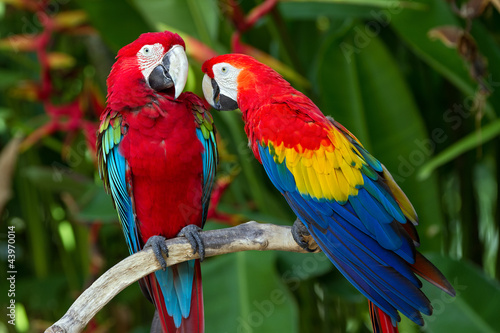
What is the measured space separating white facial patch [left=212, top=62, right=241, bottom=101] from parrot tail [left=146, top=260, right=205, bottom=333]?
20 centimetres

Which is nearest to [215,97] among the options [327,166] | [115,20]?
[327,166]

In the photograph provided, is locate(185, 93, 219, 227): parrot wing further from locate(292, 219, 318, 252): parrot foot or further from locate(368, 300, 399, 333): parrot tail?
locate(368, 300, 399, 333): parrot tail

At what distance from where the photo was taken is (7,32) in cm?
158

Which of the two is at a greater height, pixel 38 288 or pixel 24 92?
pixel 24 92

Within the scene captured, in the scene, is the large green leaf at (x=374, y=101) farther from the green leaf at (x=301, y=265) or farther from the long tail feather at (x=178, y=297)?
the long tail feather at (x=178, y=297)

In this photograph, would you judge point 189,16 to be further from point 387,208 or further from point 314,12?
point 387,208

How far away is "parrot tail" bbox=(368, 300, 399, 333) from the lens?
0.43 meters

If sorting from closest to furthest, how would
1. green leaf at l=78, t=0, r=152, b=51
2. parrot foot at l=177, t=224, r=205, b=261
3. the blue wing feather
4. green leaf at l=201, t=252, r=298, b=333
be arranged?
the blue wing feather < parrot foot at l=177, t=224, r=205, b=261 < green leaf at l=201, t=252, r=298, b=333 < green leaf at l=78, t=0, r=152, b=51

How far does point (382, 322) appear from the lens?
0.43m

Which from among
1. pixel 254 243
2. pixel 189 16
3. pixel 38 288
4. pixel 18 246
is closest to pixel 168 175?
pixel 254 243

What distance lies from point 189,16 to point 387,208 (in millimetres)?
585

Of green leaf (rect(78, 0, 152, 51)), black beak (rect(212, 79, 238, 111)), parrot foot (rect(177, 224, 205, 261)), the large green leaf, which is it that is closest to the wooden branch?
parrot foot (rect(177, 224, 205, 261))

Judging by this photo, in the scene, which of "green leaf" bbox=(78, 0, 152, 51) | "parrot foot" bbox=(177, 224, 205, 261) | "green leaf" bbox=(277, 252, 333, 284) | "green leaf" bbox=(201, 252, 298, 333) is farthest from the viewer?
"green leaf" bbox=(78, 0, 152, 51)

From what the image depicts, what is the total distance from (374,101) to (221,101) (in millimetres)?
468
